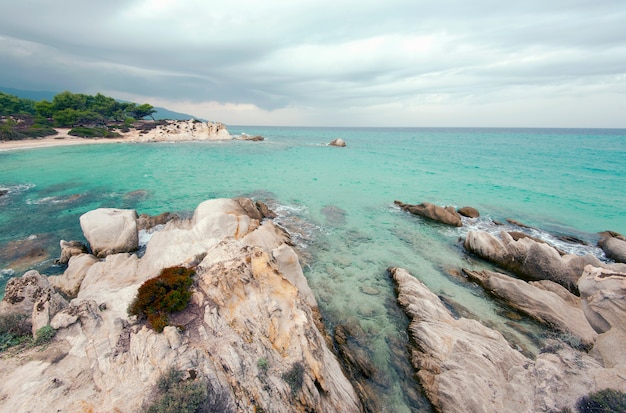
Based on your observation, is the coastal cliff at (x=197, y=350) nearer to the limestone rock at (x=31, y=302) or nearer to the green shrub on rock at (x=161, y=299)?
the limestone rock at (x=31, y=302)

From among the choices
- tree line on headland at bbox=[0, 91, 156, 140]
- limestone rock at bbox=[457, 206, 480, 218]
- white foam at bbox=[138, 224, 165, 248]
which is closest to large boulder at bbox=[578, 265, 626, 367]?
limestone rock at bbox=[457, 206, 480, 218]

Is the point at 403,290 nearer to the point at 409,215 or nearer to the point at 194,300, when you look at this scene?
the point at 194,300

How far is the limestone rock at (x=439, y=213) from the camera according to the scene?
2503cm

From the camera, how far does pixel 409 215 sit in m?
27.5

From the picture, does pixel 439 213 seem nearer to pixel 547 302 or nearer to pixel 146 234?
pixel 547 302

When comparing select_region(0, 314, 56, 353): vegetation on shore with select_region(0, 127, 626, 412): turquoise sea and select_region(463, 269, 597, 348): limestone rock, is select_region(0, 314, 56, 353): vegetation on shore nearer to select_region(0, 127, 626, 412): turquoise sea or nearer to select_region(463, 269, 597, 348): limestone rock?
select_region(0, 127, 626, 412): turquoise sea

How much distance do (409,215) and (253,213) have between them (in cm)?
1586

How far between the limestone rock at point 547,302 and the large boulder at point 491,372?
208 cm

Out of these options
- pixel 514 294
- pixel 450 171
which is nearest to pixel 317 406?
pixel 514 294

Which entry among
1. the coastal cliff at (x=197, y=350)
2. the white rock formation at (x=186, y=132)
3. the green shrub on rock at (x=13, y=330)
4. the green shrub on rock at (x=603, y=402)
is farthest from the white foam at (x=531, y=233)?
the white rock formation at (x=186, y=132)

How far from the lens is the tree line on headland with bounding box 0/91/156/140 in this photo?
69.6 m

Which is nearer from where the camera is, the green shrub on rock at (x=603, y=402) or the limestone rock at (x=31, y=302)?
the green shrub on rock at (x=603, y=402)

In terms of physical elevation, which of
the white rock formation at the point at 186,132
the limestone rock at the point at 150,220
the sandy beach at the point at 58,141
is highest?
the white rock formation at the point at 186,132

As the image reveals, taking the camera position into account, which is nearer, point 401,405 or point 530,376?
point 530,376
